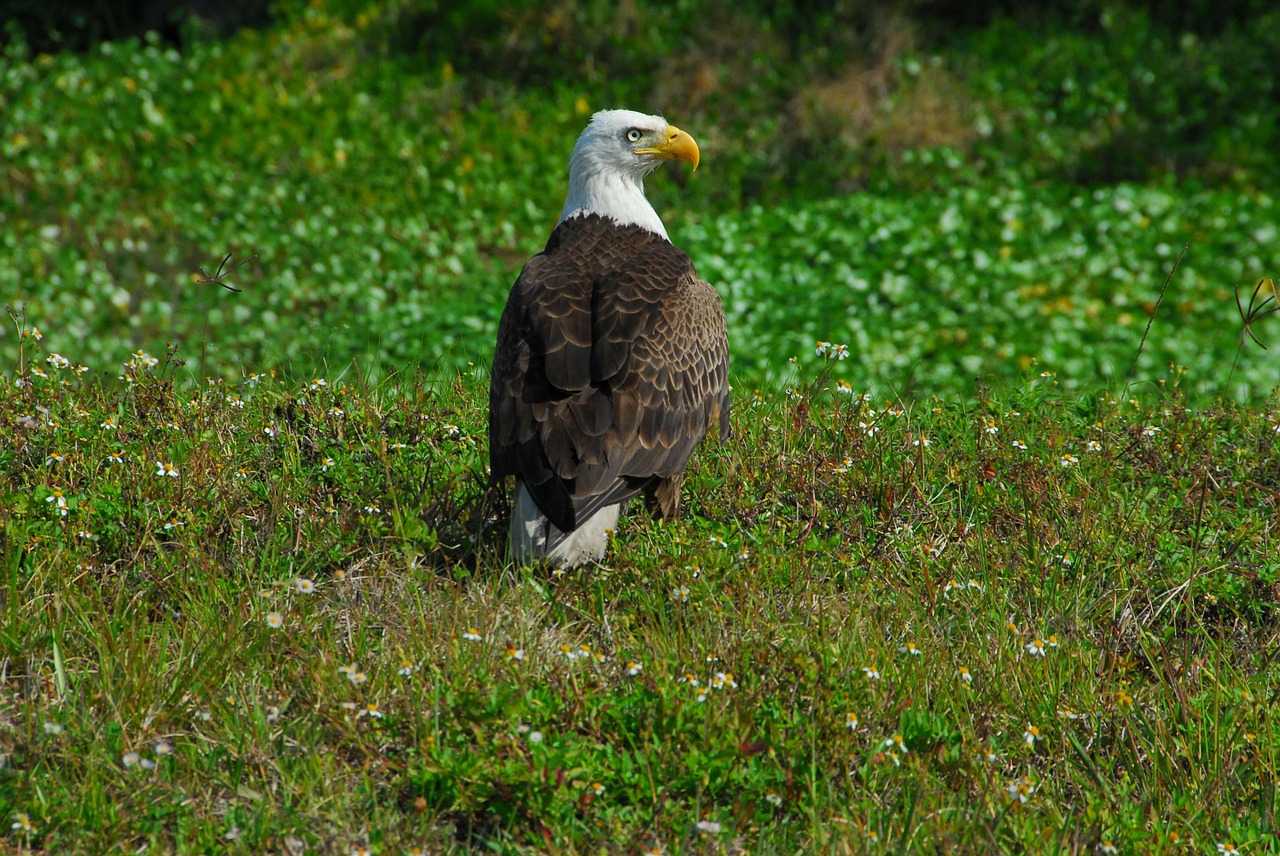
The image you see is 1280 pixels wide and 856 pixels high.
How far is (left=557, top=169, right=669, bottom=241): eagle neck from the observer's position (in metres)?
5.90

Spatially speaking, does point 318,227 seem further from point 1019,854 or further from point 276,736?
point 1019,854

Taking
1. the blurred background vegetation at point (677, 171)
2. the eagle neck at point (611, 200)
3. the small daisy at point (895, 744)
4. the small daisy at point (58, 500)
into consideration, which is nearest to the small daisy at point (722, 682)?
the small daisy at point (895, 744)

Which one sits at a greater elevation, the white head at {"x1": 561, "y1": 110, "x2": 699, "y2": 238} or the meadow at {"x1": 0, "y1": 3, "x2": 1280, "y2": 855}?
the white head at {"x1": 561, "y1": 110, "x2": 699, "y2": 238}

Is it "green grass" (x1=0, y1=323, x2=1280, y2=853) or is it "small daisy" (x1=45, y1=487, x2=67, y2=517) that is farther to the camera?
"small daisy" (x1=45, y1=487, x2=67, y2=517)

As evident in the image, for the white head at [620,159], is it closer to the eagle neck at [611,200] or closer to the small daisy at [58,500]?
the eagle neck at [611,200]

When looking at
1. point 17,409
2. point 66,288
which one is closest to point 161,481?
point 17,409

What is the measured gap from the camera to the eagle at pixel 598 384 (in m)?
4.62

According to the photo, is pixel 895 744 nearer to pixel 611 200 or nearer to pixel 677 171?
pixel 611 200

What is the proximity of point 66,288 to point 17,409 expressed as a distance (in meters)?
6.18

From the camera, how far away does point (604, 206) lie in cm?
591

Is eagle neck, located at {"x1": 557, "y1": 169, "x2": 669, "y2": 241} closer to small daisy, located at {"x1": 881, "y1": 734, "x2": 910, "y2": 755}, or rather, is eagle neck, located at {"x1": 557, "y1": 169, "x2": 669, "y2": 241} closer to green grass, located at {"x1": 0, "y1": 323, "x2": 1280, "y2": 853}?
green grass, located at {"x1": 0, "y1": 323, "x2": 1280, "y2": 853}

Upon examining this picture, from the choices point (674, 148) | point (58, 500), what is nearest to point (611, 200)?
point (674, 148)

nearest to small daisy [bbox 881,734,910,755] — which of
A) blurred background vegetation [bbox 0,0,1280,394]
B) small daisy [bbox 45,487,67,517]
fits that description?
small daisy [bbox 45,487,67,517]

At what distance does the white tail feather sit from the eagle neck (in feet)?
5.63
